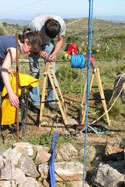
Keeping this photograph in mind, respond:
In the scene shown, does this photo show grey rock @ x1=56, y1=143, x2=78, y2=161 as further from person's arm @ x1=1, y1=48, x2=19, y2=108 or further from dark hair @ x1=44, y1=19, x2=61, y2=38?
dark hair @ x1=44, y1=19, x2=61, y2=38

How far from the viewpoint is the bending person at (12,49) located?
2857 millimetres

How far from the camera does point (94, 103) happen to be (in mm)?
5320

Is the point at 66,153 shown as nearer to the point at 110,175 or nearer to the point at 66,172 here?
the point at 66,172

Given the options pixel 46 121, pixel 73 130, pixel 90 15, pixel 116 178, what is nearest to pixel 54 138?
pixel 73 130

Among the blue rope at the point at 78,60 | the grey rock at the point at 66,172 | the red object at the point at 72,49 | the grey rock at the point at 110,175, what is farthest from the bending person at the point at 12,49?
the red object at the point at 72,49

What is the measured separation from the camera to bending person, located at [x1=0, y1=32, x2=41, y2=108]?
9.37 feet

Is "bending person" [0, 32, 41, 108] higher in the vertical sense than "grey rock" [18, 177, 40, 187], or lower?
higher

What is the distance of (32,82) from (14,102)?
0.62 meters

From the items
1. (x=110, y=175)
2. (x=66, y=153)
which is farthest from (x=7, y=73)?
(x=110, y=175)

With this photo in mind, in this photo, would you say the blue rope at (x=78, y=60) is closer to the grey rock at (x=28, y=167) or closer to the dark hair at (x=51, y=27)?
the dark hair at (x=51, y=27)

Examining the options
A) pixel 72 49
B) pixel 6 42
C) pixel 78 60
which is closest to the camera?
pixel 6 42

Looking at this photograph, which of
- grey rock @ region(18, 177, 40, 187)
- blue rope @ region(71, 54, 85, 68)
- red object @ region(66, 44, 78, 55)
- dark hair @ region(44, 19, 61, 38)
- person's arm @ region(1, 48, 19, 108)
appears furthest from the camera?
red object @ region(66, 44, 78, 55)

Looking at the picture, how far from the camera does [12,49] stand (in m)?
3.00

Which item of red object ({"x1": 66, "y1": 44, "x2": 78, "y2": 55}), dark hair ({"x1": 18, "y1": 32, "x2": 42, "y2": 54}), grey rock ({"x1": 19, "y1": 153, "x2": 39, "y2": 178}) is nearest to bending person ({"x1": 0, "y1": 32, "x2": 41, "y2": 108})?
dark hair ({"x1": 18, "y1": 32, "x2": 42, "y2": 54})
